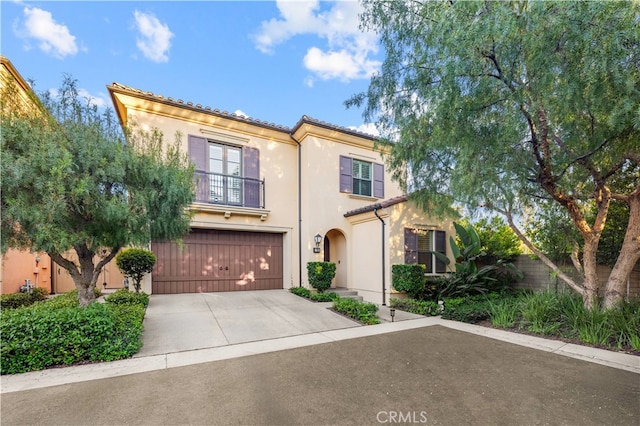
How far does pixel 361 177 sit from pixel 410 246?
3983mm

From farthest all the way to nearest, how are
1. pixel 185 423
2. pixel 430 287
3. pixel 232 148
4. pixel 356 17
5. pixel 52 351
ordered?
pixel 232 148
pixel 430 287
pixel 356 17
pixel 52 351
pixel 185 423

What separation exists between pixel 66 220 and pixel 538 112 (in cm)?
883

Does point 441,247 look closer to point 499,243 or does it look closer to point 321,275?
point 499,243

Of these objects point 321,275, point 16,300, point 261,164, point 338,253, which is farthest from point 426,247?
point 16,300

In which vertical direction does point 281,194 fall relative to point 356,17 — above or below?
below

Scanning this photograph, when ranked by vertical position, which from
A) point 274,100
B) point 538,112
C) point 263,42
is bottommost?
point 538,112

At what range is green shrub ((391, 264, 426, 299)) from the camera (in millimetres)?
9453

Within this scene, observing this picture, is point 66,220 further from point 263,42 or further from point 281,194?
point 263,42

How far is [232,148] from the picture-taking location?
1091 centimetres

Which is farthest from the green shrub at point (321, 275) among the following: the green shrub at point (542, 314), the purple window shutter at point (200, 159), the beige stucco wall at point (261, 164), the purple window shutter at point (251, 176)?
the green shrub at point (542, 314)

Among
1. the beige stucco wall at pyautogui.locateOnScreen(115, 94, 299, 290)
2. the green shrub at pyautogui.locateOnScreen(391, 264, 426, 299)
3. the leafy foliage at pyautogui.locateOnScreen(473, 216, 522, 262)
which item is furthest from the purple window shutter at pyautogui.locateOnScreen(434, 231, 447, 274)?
the beige stucco wall at pyautogui.locateOnScreen(115, 94, 299, 290)

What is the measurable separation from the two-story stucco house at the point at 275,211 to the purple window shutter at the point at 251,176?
38mm

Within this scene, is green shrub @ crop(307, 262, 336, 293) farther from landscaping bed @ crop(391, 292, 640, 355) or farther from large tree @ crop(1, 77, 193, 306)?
large tree @ crop(1, 77, 193, 306)

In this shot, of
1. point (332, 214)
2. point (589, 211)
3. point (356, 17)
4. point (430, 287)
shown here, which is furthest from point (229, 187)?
point (589, 211)
